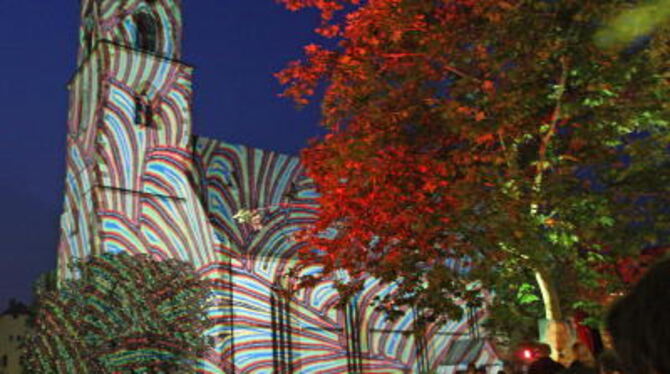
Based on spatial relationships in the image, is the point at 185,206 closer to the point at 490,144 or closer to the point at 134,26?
the point at 134,26

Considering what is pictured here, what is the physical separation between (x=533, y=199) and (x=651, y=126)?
2.10m

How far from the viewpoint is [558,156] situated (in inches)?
469

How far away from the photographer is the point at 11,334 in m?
68.9

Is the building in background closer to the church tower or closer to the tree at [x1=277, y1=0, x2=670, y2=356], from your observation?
the church tower

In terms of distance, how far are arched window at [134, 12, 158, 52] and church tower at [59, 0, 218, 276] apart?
0.13ft

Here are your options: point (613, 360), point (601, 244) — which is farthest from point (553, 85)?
point (613, 360)

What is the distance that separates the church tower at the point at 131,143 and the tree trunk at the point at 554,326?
18.7 metres

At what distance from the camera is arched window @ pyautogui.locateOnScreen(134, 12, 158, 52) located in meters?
Result: 30.6

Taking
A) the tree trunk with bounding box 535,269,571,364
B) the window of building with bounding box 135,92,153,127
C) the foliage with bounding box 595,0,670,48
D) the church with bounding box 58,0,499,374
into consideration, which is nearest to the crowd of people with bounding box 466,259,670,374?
the foliage with bounding box 595,0,670,48

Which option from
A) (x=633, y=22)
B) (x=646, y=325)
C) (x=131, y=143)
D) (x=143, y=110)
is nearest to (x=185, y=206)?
(x=131, y=143)

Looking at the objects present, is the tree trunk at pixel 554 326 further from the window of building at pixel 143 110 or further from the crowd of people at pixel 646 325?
the window of building at pixel 143 110

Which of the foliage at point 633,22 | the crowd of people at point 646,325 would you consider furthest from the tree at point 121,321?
the crowd of people at point 646,325

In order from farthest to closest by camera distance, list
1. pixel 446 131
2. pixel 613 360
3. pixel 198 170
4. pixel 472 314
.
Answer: pixel 472 314 < pixel 198 170 < pixel 446 131 < pixel 613 360

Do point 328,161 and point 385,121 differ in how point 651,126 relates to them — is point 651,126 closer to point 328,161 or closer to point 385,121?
point 385,121
